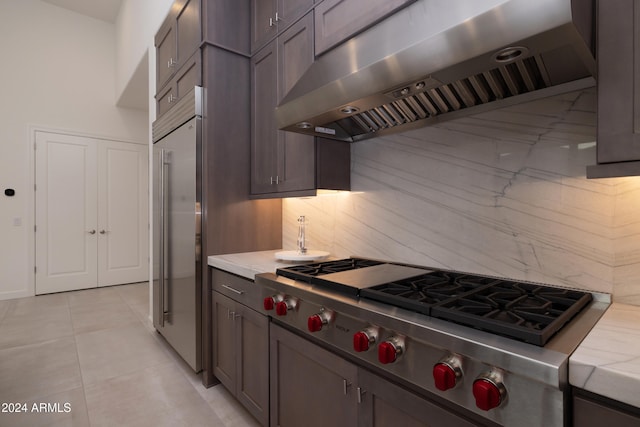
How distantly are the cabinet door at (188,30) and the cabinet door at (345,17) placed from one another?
110 cm

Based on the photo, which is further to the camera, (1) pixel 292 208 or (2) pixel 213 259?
(1) pixel 292 208

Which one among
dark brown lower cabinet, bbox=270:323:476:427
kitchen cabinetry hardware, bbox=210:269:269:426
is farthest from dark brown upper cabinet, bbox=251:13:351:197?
dark brown lower cabinet, bbox=270:323:476:427

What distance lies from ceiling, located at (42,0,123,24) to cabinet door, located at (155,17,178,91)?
266 cm

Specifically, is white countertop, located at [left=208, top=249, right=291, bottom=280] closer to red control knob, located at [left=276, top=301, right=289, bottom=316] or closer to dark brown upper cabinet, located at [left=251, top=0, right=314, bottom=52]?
red control knob, located at [left=276, top=301, right=289, bottom=316]

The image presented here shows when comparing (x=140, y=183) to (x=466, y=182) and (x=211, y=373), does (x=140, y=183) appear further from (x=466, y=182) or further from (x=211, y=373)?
(x=466, y=182)

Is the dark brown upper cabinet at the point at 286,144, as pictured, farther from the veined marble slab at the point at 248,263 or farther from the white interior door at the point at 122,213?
the white interior door at the point at 122,213

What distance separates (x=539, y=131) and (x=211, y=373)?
7.67ft

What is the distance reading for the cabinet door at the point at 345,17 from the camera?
132 cm

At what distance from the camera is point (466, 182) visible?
4.87ft

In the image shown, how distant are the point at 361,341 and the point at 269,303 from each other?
61 centimetres

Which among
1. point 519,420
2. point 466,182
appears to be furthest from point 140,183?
point 519,420

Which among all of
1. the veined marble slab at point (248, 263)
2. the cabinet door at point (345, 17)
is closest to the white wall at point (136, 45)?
the cabinet door at point (345, 17)

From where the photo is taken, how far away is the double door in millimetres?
4816

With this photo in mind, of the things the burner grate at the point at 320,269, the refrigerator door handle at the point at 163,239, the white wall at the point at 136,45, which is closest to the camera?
the burner grate at the point at 320,269
